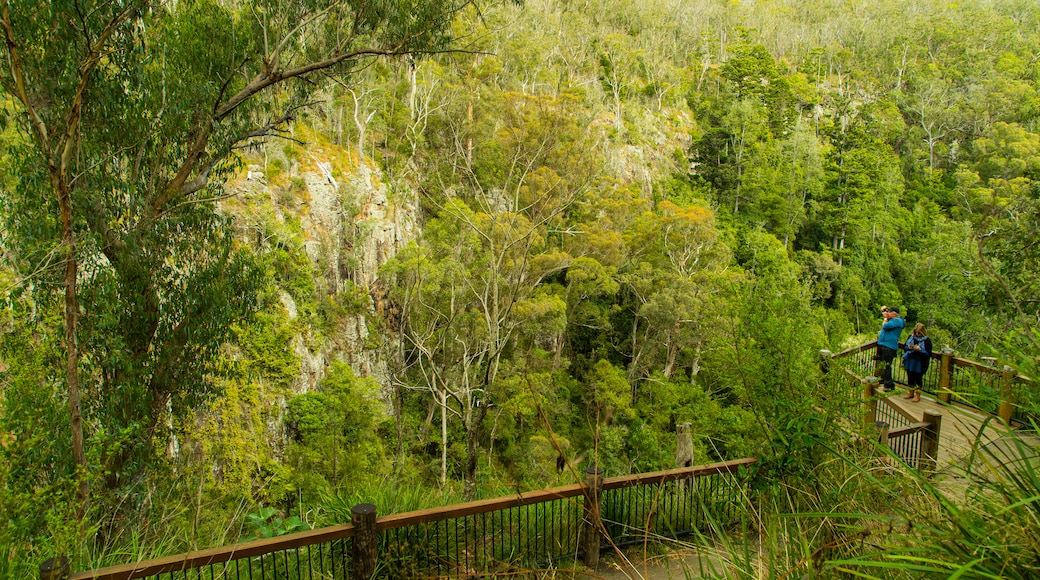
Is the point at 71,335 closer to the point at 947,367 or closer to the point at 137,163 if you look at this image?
the point at 137,163

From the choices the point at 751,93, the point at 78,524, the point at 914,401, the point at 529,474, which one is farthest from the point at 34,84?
the point at 751,93

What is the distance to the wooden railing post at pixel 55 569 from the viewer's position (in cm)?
268

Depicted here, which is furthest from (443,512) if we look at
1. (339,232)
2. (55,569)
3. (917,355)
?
(339,232)

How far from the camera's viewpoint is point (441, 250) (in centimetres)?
2039

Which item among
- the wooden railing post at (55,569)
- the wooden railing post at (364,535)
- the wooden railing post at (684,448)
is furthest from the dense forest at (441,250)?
the wooden railing post at (364,535)

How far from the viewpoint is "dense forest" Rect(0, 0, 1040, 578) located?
452 cm

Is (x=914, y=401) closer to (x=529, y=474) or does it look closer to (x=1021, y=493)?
(x=1021, y=493)

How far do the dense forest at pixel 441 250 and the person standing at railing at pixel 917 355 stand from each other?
0.92 m

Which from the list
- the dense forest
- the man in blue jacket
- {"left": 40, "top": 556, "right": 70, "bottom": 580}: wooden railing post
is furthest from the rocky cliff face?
the man in blue jacket

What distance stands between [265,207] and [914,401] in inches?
695

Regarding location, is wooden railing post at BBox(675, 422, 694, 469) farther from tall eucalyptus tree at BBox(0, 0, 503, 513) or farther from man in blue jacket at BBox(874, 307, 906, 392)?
tall eucalyptus tree at BBox(0, 0, 503, 513)

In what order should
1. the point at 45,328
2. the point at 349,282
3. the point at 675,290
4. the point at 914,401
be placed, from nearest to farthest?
the point at 45,328 < the point at 914,401 < the point at 349,282 < the point at 675,290

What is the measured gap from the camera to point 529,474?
58.6 feet

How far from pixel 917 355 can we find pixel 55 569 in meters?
9.52
